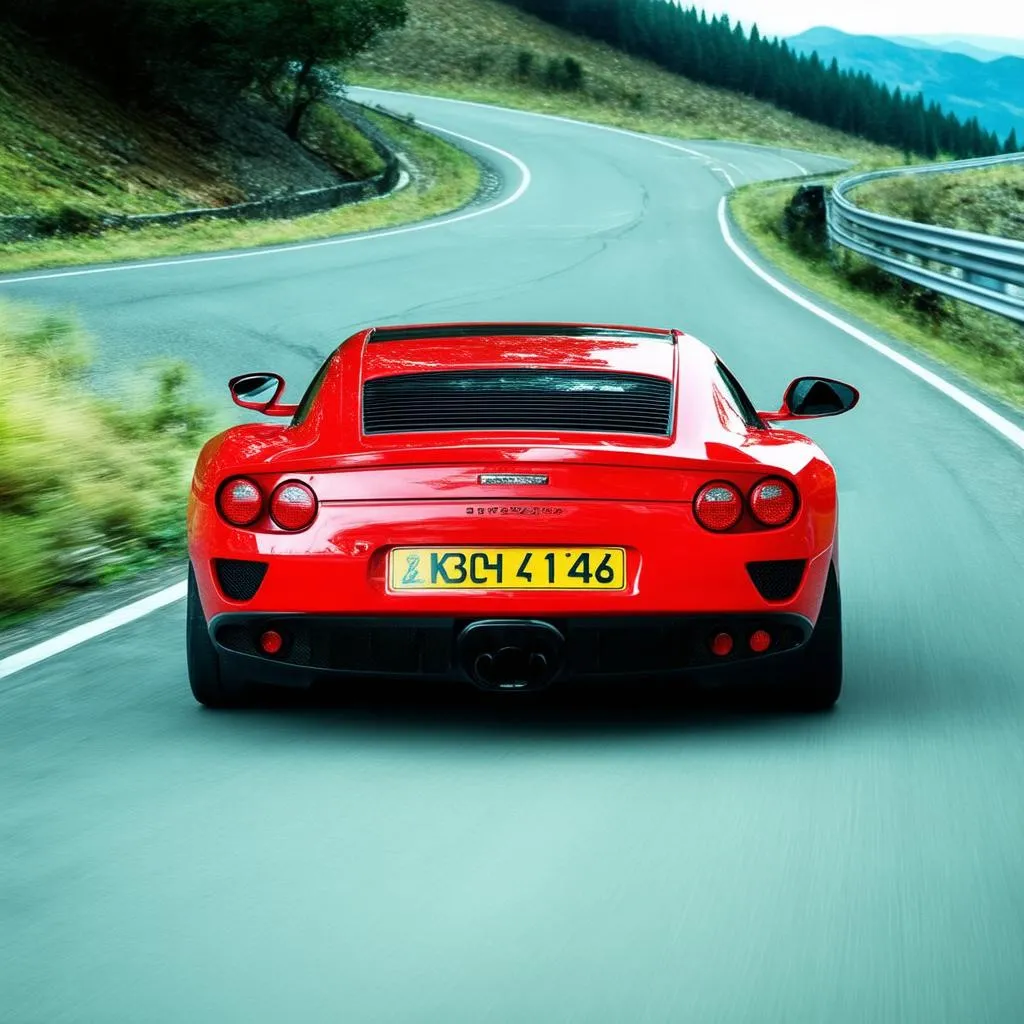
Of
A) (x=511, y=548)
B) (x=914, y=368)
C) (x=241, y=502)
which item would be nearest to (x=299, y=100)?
(x=914, y=368)

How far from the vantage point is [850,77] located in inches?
4887

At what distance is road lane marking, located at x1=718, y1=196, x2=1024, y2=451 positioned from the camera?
10891 millimetres

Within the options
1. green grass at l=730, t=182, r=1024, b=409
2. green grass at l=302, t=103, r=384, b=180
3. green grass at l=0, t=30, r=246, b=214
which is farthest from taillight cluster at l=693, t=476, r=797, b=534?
green grass at l=302, t=103, r=384, b=180

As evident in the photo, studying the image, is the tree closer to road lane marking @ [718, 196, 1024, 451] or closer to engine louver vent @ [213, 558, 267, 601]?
road lane marking @ [718, 196, 1024, 451]

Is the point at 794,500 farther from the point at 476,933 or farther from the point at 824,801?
the point at 476,933

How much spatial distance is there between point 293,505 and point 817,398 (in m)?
2.13

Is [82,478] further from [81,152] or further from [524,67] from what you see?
[524,67]

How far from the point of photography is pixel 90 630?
239 inches

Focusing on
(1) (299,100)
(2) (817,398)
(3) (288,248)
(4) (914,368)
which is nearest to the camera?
(2) (817,398)

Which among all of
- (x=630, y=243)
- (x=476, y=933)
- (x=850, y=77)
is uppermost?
(x=476, y=933)

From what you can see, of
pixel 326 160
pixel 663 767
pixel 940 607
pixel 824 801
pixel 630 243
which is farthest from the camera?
pixel 326 160

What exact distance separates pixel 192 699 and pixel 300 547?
2.85ft

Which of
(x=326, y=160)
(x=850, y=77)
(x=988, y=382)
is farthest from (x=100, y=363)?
(x=850, y=77)

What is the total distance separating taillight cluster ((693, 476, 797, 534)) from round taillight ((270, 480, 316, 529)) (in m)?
1.03
